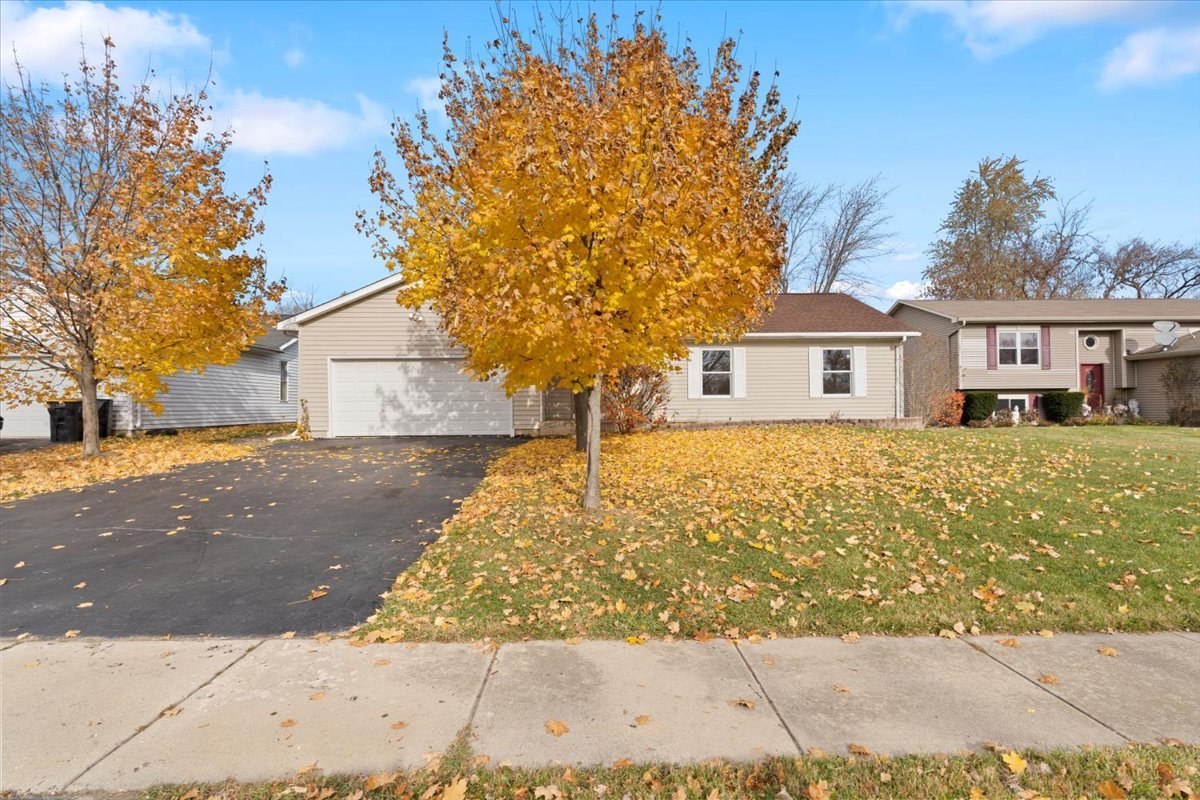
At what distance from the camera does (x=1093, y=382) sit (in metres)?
21.6

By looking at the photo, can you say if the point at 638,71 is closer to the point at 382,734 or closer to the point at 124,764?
the point at 382,734

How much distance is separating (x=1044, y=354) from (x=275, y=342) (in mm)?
28715

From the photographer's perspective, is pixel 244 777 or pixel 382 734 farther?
pixel 382 734

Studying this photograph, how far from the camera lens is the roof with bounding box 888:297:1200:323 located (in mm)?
20859

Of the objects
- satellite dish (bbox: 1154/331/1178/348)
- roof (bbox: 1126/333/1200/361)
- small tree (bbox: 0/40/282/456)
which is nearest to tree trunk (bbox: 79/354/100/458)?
small tree (bbox: 0/40/282/456)

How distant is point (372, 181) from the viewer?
9.42m

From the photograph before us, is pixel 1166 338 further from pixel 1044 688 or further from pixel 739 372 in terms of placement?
pixel 1044 688

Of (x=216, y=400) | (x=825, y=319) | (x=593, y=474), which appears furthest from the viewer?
(x=216, y=400)

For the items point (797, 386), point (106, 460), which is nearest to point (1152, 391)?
point (797, 386)

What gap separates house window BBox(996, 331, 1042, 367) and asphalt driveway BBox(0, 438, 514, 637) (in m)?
19.9

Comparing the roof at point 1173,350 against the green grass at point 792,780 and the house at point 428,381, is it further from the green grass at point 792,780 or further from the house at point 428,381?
the green grass at point 792,780

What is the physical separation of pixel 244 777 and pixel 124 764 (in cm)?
64

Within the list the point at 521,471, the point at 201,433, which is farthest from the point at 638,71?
the point at 201,433

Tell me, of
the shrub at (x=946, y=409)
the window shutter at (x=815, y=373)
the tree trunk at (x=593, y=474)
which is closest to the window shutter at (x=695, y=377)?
the window shutter at (x=815, y=373)
